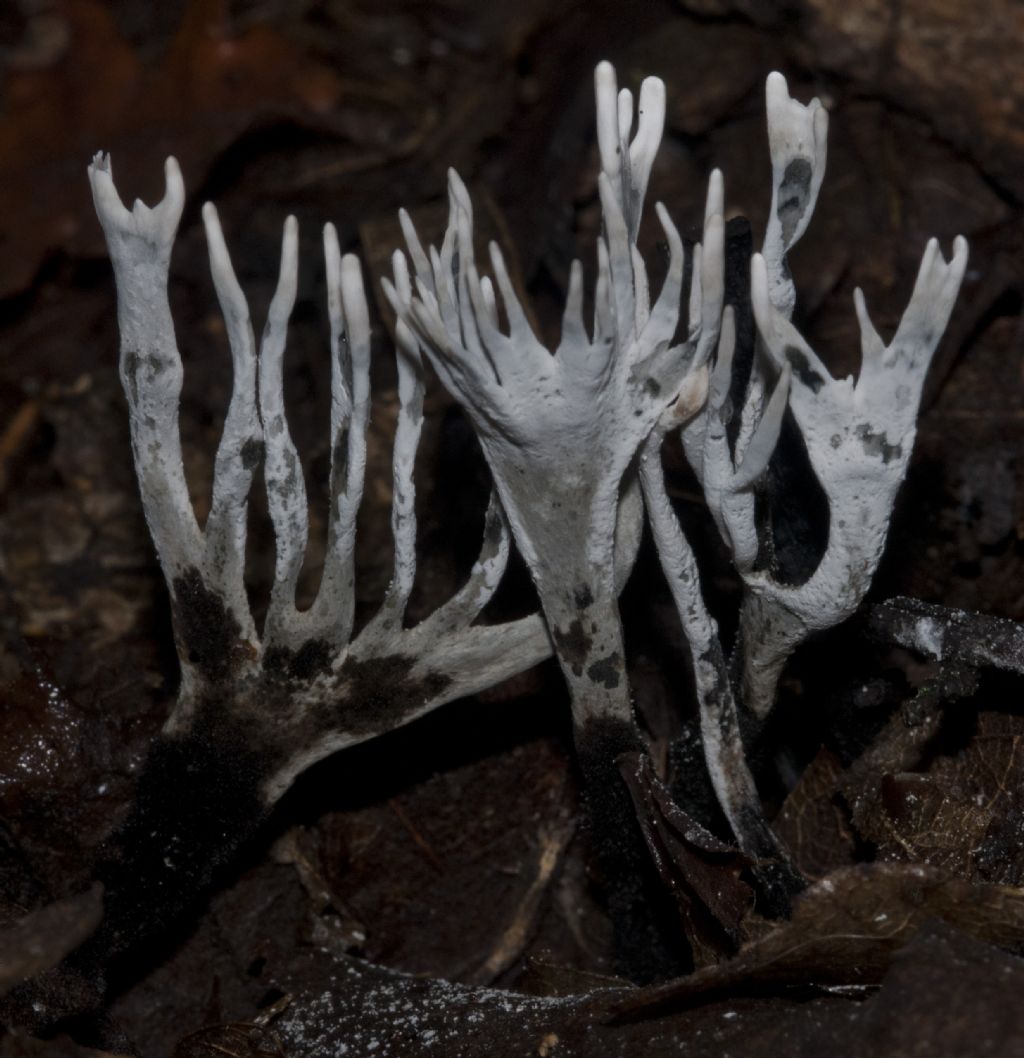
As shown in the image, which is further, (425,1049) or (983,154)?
(983,154)

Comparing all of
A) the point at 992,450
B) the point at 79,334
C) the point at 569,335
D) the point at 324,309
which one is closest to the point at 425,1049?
the point at 569,335

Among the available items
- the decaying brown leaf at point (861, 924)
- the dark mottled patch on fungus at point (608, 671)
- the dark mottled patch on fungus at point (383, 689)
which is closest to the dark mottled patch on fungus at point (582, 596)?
the dark mottled patch on fungus at point (608, 671)

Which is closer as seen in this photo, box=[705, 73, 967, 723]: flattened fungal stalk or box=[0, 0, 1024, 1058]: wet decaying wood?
box=[705, 73, 967, 723]: flattened fungal stalk

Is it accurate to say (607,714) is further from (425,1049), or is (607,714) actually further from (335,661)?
(425,1049)

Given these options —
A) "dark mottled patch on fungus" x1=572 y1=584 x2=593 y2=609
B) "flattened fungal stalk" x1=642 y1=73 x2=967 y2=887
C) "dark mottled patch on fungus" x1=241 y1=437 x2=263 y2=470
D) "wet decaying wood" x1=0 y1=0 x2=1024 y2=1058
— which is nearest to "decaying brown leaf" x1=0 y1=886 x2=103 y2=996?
"wet decaying wood" x1=0 y1=0 x2=1024 y2=1058

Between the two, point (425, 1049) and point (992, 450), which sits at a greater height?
point (992, 450)

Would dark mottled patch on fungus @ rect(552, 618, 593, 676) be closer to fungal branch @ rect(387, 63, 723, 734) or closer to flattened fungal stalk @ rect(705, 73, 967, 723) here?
fungal branch @ rect(387, 63, 723, 734)

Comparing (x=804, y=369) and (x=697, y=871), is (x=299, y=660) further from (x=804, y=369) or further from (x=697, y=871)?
(x=804, y=369)

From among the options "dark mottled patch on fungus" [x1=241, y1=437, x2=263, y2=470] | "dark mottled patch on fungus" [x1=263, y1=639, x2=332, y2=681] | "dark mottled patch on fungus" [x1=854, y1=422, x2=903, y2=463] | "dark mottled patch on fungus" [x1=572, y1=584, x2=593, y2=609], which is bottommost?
"dark mottled patch on fungus" [x1=263, y1=639, x2=332, y2=681]

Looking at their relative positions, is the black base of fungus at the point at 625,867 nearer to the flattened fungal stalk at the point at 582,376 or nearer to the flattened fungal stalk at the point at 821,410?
the flattened fungal stalk at the point at 582,376
